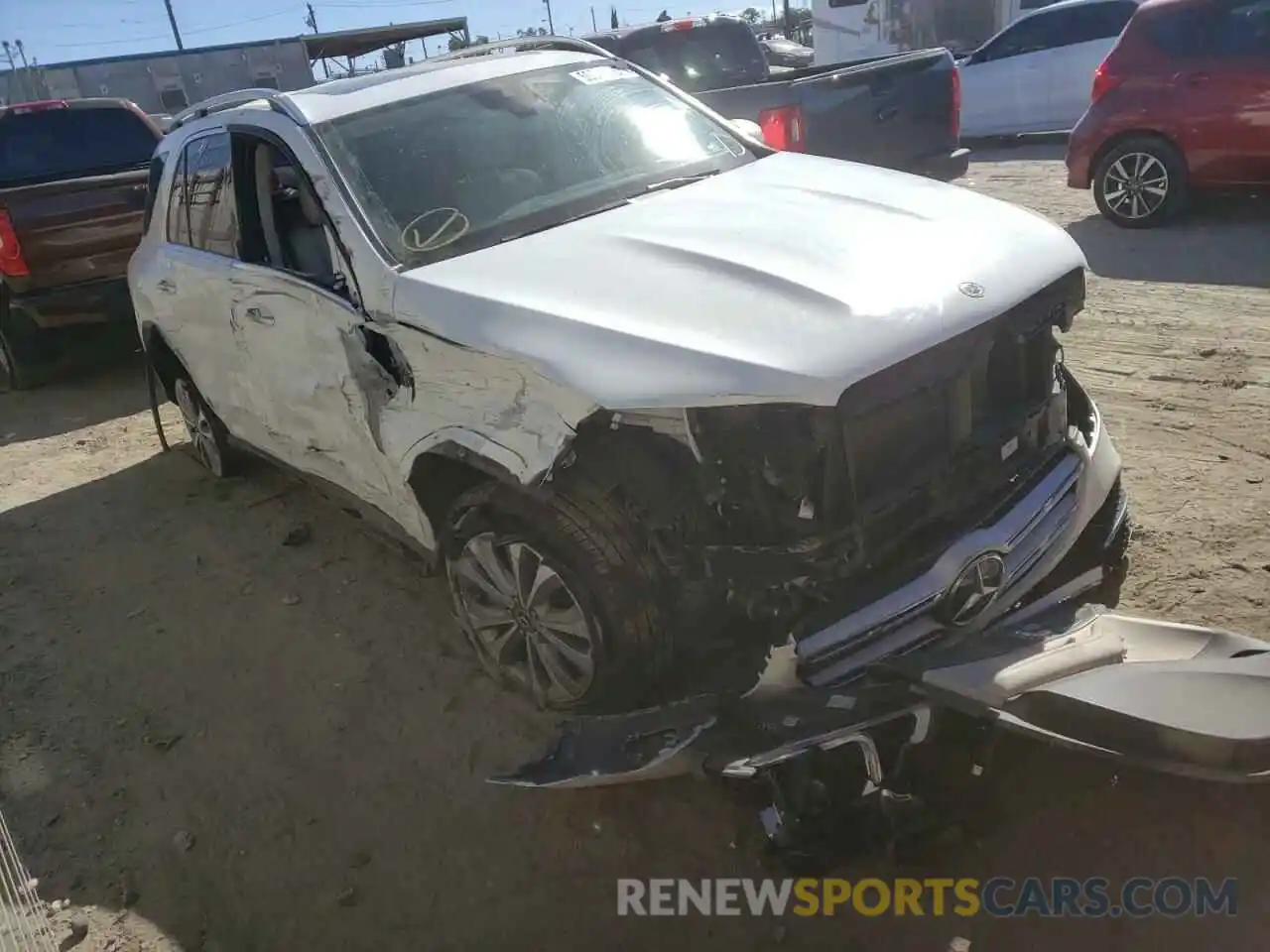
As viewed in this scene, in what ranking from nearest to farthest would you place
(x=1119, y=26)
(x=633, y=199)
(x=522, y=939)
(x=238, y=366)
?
(x=522, y=939) → (x=633, y=199) → (x=238, y=366) → (x=1119, y=26)

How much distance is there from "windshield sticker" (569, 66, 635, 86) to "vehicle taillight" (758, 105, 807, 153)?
2461mm

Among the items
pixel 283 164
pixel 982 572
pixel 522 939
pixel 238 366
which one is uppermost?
pixel 283 164

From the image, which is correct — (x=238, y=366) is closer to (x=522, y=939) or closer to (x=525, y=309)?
(x=525, y=309)

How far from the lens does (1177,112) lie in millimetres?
7488

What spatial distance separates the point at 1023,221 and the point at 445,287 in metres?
1.79

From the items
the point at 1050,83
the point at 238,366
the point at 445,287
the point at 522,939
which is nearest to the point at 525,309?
the point at 445,287

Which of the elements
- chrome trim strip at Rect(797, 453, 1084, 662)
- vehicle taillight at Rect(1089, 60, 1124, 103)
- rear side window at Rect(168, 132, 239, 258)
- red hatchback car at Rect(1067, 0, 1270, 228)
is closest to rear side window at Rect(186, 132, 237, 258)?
rear side window at Rect(168, 132, 239, 258)

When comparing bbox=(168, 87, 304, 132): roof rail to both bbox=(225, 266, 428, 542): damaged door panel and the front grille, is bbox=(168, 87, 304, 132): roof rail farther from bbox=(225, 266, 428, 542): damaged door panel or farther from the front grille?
the front grille

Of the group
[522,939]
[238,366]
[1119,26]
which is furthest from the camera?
[1119,26]

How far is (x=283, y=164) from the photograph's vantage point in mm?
3781

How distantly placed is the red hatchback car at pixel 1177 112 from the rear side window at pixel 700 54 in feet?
10.6

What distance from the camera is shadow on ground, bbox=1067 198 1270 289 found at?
6.59m

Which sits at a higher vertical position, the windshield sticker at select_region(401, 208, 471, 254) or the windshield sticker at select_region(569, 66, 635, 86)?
the windshield sticker at select_region(569, 66, 635, 86)

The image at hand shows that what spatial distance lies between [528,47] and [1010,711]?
11.3ft
